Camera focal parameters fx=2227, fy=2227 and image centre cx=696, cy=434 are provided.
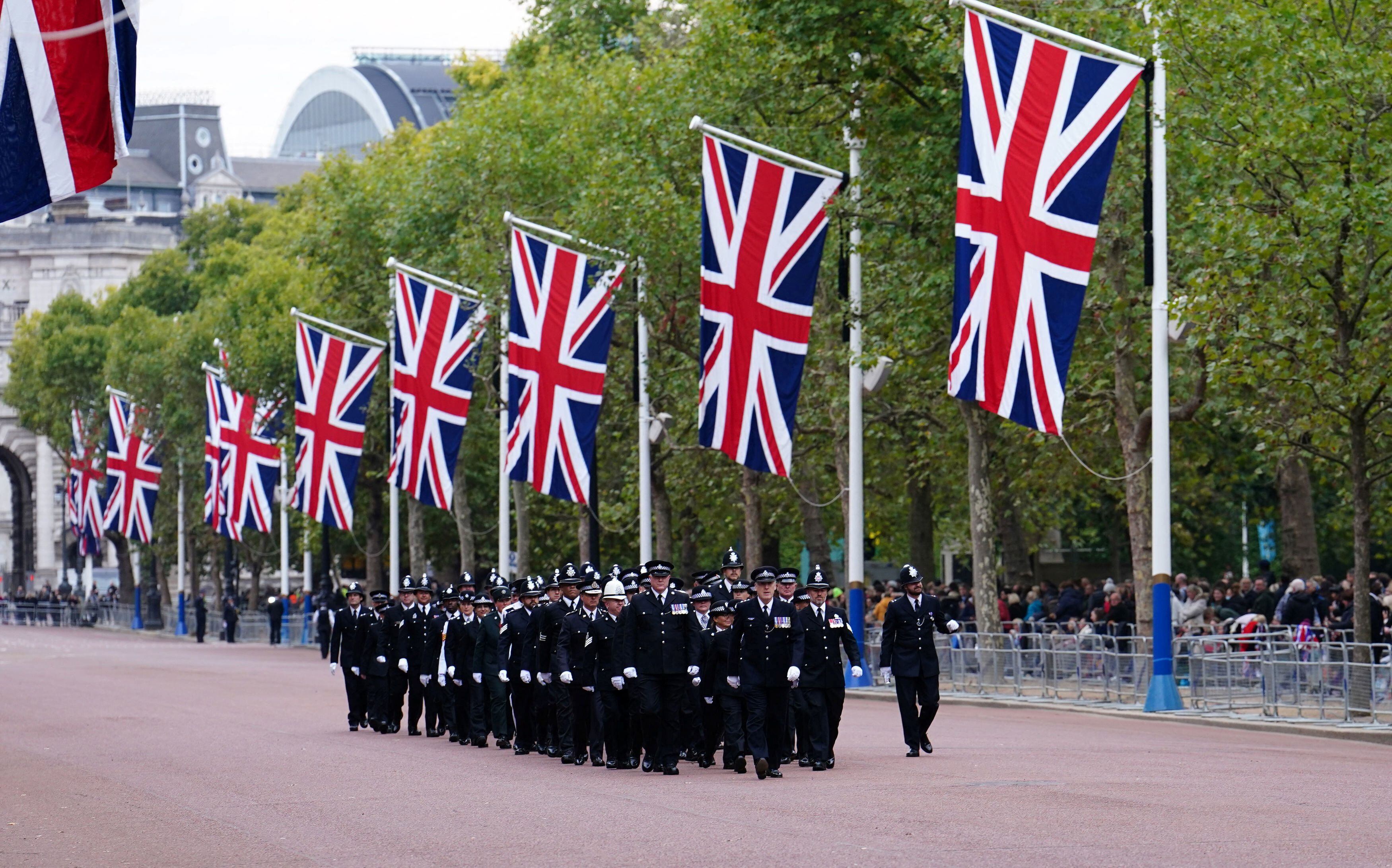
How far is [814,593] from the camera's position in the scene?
19547 millimetres

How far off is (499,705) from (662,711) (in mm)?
3941

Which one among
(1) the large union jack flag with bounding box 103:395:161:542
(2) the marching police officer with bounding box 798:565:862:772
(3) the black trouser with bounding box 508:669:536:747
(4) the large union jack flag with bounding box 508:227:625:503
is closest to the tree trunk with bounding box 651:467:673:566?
(4) the large union jack flag with bounding box 508:227:625:503

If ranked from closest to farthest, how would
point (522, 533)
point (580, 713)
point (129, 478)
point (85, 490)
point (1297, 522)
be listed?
point (580, 713), point (1297, 522), point (522, 533), point (129, 478), point (85, 490)

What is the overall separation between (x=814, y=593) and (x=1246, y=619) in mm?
11297

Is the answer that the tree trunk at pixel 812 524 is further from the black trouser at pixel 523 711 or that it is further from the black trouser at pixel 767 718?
the black trouser at pixel 767 718

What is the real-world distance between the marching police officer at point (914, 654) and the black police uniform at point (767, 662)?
4.06ft

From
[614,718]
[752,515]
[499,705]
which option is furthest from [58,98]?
[752,515]

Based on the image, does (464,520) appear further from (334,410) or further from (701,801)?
(701,801)

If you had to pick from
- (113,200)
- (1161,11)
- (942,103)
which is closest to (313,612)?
(942,103)

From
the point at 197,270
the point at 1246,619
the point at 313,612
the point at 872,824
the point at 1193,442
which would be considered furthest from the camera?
the point at 197,270

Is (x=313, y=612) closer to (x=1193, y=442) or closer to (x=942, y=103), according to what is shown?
(x=1193, y=442)

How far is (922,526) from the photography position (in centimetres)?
4569

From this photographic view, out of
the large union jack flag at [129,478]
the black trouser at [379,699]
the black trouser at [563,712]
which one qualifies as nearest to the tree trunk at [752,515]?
the black trouser at [379,699]

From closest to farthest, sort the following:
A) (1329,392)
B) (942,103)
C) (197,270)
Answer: (1329,392) < (942,103) < (197,270)
